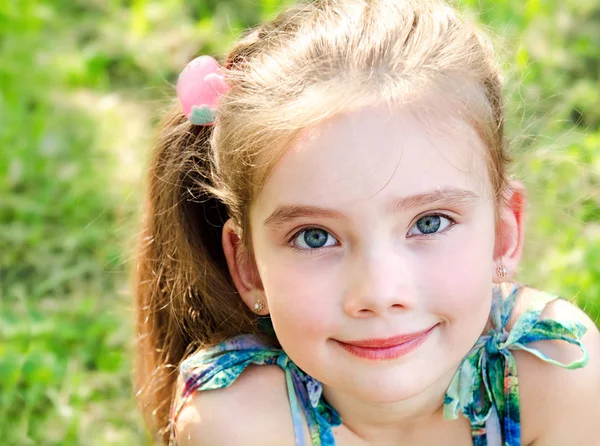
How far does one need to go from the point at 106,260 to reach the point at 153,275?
36.0 inches

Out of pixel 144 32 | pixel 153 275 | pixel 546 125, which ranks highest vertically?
pixel 144 32

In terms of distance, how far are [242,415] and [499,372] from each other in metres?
0.60

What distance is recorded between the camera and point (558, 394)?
223 centimetres

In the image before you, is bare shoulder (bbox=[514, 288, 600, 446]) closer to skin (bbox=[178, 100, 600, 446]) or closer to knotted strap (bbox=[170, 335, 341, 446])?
skin (bbox=[178, 100, 600, 446])

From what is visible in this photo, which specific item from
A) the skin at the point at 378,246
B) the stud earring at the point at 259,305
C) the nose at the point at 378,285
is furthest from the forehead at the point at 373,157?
the stud earring at the point at 259,305

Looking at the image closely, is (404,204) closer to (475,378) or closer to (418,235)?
(418,235)

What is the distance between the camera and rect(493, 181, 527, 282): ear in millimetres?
2197

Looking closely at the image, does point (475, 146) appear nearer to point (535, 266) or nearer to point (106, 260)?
point (535, 266)

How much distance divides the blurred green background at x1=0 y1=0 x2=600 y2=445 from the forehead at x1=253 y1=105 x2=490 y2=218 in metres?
0.50

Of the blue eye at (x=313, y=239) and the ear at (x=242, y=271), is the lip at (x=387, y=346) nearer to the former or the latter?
the blue eye at (x=313, y=239)

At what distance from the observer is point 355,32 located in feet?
6.67

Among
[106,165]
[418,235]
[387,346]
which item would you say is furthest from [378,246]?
[106,165]

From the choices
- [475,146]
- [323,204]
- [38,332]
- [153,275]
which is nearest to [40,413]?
[38,332]

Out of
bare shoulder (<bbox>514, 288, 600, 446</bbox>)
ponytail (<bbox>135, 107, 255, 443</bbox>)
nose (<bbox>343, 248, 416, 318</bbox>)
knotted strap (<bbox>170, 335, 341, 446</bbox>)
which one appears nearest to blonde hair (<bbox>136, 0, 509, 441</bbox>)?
ponytail (<bbox>135, 107, 255, 443</bbox>)
